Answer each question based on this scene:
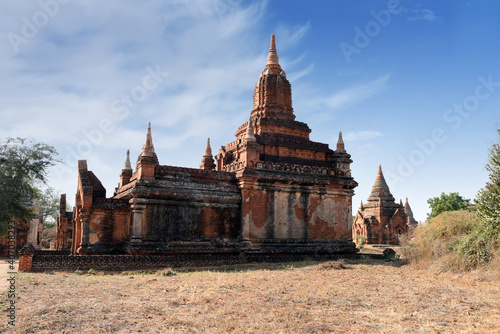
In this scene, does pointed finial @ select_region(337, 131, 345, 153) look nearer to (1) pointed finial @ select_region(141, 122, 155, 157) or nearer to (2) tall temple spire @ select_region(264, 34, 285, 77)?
(2) tall temple spire @ select_region(264, 34, 285, 77)

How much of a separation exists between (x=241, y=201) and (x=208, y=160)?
682 centimetres

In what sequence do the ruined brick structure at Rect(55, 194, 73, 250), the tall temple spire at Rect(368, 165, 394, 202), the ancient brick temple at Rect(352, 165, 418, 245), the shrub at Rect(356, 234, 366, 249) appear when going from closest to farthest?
the ruined brick structure at Rect(55, 194, 73, 250), the shrub at Rect(356, 234, 366, 249), the ancient brick temple at Rect(352, 165, 418, 245), the tall temple spire at Rect(368, 165, 394, 202)

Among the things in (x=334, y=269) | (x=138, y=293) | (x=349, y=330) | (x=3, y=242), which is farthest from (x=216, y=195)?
(x=3, y=242)

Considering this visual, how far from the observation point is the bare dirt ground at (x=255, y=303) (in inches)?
293

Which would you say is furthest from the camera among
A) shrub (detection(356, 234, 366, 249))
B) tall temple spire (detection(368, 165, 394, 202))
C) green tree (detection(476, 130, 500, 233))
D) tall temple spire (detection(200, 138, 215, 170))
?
tall temple spire (detection(368, 165, 394, 202))

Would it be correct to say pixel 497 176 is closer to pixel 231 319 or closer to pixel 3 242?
pixel 231 319

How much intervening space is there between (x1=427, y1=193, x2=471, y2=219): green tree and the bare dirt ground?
35362mm

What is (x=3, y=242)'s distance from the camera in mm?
28500

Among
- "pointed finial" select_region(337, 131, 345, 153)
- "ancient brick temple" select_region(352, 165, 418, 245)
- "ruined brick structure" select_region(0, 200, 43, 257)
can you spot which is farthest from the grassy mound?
"ancient brick temple" select_region(352, 165, 418, 245)

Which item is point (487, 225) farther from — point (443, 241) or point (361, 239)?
point (361, 239)

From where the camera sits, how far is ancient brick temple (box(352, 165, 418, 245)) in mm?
42525

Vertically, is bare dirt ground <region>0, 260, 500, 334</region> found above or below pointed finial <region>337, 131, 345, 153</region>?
below

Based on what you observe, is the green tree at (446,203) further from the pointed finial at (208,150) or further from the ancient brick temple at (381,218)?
the pointed finial at (208,150)

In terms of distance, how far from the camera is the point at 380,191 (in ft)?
149
